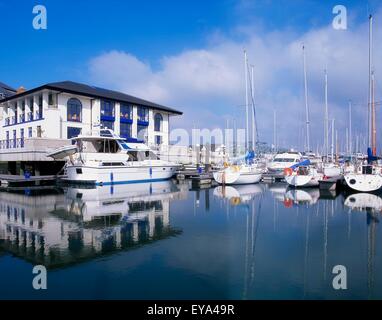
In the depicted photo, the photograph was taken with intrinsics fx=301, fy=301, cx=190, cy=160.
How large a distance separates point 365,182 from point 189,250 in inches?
815

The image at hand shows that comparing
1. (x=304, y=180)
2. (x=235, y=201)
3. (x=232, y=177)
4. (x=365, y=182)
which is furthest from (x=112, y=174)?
(x=365, y=182)

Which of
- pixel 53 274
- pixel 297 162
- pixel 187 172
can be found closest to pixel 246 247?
pixel 53 274

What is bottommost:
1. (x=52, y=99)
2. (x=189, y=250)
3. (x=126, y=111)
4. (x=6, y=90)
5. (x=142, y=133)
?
(x=189, y=250)

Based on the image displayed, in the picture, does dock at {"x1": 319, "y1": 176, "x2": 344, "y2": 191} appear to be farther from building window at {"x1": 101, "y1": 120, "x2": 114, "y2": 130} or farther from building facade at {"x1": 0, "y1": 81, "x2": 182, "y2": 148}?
building window at {"x1": 101, "y1": 120, "x2": 114, "y2": 130}

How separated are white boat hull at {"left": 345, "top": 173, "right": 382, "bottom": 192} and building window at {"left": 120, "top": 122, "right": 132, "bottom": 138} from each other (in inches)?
1152

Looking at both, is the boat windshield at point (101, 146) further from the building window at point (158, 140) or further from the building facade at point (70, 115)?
the building window at point (158, 140)

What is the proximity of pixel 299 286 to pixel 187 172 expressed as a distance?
31843 millimetres

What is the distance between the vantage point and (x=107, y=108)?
4122 centimetres

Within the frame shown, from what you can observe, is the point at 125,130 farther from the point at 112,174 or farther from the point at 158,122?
the point at 112,174

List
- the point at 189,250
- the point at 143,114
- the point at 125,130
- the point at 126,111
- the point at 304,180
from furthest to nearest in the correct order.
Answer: the point at 143,114 < the point at 126,111 < the point at 125,130 < the point at 304,180 < the point at 189,250

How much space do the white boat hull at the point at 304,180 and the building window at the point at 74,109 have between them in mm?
27100

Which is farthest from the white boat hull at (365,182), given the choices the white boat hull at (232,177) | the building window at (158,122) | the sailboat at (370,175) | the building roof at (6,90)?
the building roof at (6,90)

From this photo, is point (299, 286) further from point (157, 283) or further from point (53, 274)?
point (53, 274)

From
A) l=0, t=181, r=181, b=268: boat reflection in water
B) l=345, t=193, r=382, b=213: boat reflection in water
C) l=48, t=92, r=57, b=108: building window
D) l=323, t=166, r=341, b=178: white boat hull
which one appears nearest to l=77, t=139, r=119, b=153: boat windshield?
l=0, t=181, r=181, b=268: boat reflection in water
